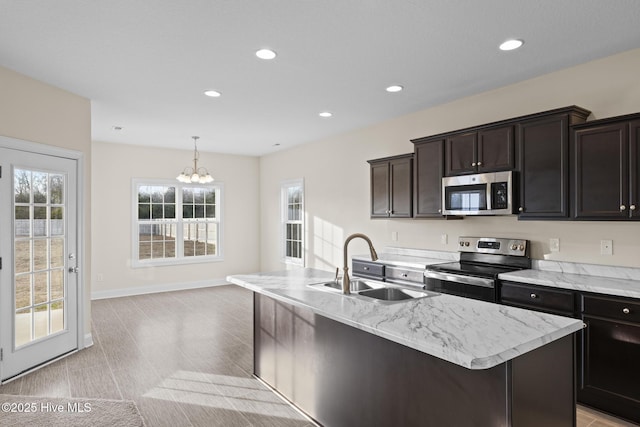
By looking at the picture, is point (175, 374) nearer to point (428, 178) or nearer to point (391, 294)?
point (391, 294)

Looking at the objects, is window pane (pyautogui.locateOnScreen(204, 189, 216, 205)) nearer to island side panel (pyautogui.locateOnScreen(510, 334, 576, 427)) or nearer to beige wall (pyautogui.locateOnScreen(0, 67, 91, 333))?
beige wall (pyautogui.locateOnScreen(0, 67, 91, 333))

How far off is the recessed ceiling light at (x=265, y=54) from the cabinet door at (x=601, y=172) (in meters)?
2.49

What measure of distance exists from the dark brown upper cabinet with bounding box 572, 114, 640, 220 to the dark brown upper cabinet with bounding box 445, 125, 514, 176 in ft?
1.80

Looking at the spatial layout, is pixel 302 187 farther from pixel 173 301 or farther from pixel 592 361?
pixel 592 361

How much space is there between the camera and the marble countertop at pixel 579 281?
266 cm

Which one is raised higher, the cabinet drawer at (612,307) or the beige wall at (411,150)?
the beige wall at (411,150)

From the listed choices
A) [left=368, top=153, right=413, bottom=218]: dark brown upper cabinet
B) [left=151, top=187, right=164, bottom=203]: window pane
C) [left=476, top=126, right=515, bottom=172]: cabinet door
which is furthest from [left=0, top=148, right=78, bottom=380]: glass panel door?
[left=476, top=126, right=515, bottom=172]: cabinet door

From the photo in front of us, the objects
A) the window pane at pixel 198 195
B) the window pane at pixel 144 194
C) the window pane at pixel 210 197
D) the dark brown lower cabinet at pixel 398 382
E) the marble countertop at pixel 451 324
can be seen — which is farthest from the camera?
the window pane at pixel 210 197

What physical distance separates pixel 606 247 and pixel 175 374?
3.82 meters

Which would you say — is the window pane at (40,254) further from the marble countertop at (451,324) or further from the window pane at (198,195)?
the window pane at (198,195)

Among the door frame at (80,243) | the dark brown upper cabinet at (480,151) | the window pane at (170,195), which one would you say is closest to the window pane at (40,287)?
the door frame at (80,243)

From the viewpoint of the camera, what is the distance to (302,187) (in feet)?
23.2

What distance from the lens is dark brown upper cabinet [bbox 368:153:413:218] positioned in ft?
15.1

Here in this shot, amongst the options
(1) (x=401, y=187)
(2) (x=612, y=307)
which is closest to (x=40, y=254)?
(1) (x=401, y=187)
